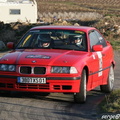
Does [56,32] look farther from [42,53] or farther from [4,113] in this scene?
[4,113]

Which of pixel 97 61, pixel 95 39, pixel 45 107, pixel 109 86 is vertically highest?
pixel 95 39

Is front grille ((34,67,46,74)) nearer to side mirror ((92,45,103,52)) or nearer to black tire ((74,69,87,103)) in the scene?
black tire ((74,69,87,103))

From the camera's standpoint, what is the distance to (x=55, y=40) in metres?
10.2

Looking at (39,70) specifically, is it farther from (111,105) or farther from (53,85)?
(111,105)

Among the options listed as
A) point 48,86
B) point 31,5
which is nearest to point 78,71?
point 48,86

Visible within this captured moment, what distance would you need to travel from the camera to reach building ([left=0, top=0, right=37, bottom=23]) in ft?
150

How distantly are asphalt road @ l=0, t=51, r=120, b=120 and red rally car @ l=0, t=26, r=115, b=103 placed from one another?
255 mm

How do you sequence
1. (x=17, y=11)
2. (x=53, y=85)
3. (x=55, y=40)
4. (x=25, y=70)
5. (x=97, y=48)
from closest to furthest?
(x=53, y=85)
(x=25, y=70)
(x=97, y=48)
(x=55, y=40)
(x=17, y=11)

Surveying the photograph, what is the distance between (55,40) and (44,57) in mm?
1084

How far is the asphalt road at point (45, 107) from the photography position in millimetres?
7891

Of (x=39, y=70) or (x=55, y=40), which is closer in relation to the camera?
(x=39, y=70)

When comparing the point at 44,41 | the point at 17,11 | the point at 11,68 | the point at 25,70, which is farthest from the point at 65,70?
the point at 17,11

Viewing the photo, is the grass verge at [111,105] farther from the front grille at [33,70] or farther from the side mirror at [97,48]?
the front grille at [33,70]

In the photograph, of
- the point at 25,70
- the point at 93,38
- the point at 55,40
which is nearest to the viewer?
the point at 25,70
